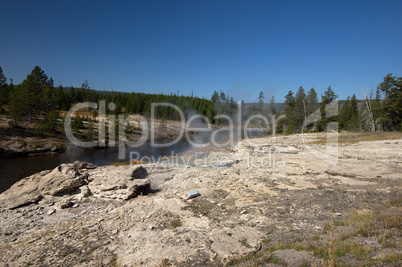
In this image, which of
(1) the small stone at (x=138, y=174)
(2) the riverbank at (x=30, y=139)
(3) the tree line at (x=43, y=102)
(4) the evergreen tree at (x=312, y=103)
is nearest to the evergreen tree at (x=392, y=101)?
(4) the evergreen tree at (x=312, y=103)

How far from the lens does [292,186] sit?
13156mm

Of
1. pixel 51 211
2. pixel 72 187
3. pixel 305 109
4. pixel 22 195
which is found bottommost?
pixel 51 211

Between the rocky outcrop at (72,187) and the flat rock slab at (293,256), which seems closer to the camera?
the flat rock slab at (293,256)

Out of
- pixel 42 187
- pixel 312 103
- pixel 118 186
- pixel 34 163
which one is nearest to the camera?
pixel 118 186

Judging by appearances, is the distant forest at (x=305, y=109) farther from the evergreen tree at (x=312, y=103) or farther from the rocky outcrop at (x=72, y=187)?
the rocky outcrop at (x=72, y=187)

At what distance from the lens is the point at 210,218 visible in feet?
31.6

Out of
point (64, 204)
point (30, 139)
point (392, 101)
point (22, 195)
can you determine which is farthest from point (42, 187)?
point (392, 101)

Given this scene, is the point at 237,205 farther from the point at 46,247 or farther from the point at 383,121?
the point at 383,121

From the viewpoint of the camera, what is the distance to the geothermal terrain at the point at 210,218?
20.8 feet

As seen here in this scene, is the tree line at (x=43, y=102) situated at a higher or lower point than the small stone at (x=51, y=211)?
higher

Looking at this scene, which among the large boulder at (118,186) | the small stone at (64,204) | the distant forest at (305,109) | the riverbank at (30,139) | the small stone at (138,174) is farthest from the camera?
the distant forest at (305,109)

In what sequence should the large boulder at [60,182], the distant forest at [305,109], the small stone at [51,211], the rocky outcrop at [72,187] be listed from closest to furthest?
the small stone at [51,211]
the rocky outcrop at [72,187]
the large boulder at [60,182]
the distant forest at [305,109]

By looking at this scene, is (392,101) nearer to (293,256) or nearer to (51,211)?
(293,256)

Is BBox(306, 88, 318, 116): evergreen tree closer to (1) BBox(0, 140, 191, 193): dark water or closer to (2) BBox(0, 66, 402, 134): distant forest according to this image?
(2) BBox(0, 66, 402, 134): distant forest
